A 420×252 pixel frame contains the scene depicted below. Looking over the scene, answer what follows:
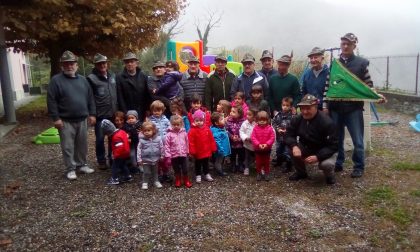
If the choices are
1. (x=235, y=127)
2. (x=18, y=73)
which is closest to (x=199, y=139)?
(x=235, y=127)

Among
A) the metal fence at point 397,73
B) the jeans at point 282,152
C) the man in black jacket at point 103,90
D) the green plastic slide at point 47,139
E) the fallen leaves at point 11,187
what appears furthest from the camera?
the metal fence at point 397,73

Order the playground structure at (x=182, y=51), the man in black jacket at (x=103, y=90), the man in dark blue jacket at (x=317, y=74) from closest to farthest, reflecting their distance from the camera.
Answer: the man in dark blue jacket at (x=317, y=74) < the man in black jacket at (x=103, y=90) < the playground structure at (x=182, y=51)

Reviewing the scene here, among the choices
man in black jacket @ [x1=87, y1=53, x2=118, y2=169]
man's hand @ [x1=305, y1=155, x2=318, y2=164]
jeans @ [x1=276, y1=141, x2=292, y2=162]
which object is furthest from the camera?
jeans @ [x1=276, y1=141, x2=292, y2=162]

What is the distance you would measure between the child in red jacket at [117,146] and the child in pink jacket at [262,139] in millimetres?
1923

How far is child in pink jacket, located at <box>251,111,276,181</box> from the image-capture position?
5.46 metres

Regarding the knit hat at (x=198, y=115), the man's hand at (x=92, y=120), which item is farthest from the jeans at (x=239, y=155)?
the man's hand at (x=92, y=120)

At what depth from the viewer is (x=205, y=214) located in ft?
14.4

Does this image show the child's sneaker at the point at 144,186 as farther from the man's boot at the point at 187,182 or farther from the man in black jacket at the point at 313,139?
the man in black jacket at the point at 313,139

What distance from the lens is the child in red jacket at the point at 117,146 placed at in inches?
213

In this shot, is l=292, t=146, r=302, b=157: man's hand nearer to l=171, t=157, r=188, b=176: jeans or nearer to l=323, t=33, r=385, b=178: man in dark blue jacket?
l=323, t=33, r=385, b=178: man in dark blue jacket

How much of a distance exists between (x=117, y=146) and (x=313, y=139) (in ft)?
9.43

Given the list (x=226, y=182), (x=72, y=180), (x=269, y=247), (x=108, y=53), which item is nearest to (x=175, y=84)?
(x=226, y=182)

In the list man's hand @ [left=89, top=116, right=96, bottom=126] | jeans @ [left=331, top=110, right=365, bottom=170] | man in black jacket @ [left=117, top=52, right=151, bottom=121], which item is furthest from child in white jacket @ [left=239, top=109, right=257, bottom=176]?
man's hand @ [left=89, top=116, right=96, bottom=126]

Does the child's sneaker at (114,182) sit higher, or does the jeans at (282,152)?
the jeans at (282,152)
